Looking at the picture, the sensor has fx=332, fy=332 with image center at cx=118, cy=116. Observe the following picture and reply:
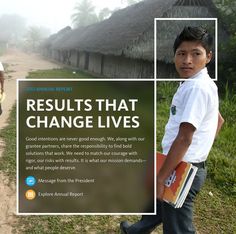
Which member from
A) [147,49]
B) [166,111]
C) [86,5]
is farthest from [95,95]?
[86,5]

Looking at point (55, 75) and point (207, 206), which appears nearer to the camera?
point (207, 206)

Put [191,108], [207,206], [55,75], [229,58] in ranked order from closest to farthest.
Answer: [191,108] → [207,206] → [229,58] → [55,75]

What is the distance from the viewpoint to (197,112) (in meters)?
1.20

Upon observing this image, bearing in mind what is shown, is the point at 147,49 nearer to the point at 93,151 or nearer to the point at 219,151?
the point at 219,151

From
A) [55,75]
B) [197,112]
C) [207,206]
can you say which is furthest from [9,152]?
[55,75]

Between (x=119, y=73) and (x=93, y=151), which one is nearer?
(x=93, y=151)

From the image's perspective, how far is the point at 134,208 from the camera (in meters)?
1.36

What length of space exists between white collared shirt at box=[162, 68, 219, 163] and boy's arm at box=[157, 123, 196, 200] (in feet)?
0.09

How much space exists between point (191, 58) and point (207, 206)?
168 cm

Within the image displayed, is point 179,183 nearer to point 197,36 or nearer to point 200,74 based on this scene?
point 200,74

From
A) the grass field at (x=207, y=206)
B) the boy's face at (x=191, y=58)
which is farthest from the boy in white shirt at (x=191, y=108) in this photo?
the grass field at (x=207, y=206)

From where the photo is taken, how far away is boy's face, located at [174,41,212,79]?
1.28 meters

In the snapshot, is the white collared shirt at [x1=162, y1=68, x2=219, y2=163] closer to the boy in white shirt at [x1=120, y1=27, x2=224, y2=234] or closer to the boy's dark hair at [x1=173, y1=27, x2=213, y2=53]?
the boy in white shirt at [x1=120, y1=27, x2=224, y2=234]

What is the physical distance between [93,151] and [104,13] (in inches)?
2032
